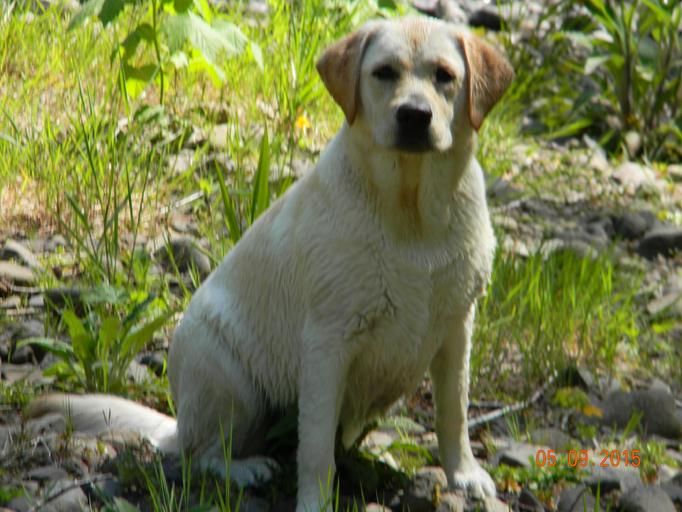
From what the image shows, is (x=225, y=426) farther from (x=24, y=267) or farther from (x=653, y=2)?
(x=653, y=2)

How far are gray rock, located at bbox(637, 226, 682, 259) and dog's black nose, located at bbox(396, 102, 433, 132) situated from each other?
3.19 m

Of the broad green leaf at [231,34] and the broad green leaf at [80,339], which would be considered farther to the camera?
the broad green leaf at [231,34]

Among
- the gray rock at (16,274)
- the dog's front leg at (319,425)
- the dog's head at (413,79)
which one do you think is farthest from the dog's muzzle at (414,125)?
the gray rock at (16,274)

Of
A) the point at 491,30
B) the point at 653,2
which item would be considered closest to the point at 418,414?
the point at 653,2

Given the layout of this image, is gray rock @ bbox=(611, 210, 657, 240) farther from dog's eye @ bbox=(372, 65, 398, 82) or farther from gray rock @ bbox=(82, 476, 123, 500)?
gray rock @ bbox=(82, 476, 123, 500)

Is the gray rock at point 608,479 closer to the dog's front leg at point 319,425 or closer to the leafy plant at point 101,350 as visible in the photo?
the dog's front leg at point 319,425

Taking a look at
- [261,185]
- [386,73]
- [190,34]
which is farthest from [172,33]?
[386,73]

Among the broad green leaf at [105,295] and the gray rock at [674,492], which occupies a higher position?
the broad green leaf at [105,295]

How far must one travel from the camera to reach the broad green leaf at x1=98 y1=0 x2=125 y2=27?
4312 mm

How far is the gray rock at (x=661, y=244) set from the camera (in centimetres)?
598

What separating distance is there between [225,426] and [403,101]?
1.26 meters

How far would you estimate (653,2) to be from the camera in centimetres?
675

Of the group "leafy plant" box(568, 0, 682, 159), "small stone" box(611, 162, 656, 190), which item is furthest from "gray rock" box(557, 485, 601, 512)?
"leafy plant" box(568, 0, 682, 159)
